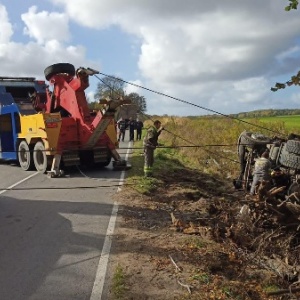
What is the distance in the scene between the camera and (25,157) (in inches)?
607

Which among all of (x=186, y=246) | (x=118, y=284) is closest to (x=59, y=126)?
(x=186, y=246)

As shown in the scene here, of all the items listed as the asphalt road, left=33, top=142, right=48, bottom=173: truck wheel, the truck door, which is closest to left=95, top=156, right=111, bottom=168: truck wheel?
left=33, top=142, right=48, bottom=173: truck wheel

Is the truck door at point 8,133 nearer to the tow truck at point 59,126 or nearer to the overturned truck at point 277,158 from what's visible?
the tow truck at point 59,126

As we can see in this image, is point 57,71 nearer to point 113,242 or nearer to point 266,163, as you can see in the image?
point 266,163

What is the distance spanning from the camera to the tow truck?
13414mm

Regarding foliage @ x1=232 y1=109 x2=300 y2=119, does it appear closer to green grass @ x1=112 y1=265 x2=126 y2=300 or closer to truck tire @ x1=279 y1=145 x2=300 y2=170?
truck tire @ x1=279 y1=145 x2=300 y2=170

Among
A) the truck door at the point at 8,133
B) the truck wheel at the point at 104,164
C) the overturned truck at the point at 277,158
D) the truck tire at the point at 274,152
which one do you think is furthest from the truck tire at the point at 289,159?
the truck door at the point at 8,133

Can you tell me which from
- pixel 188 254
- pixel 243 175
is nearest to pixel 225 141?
pixel 243 175

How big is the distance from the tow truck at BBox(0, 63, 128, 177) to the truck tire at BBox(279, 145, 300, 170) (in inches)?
205

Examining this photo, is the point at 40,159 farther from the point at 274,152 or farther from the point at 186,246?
the point at 186,246

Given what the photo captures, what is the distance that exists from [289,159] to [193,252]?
3.98 metres

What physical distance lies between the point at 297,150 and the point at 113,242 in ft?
14.7

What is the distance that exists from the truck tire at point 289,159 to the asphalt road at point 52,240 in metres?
3.89

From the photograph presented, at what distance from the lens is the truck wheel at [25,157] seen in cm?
1498
